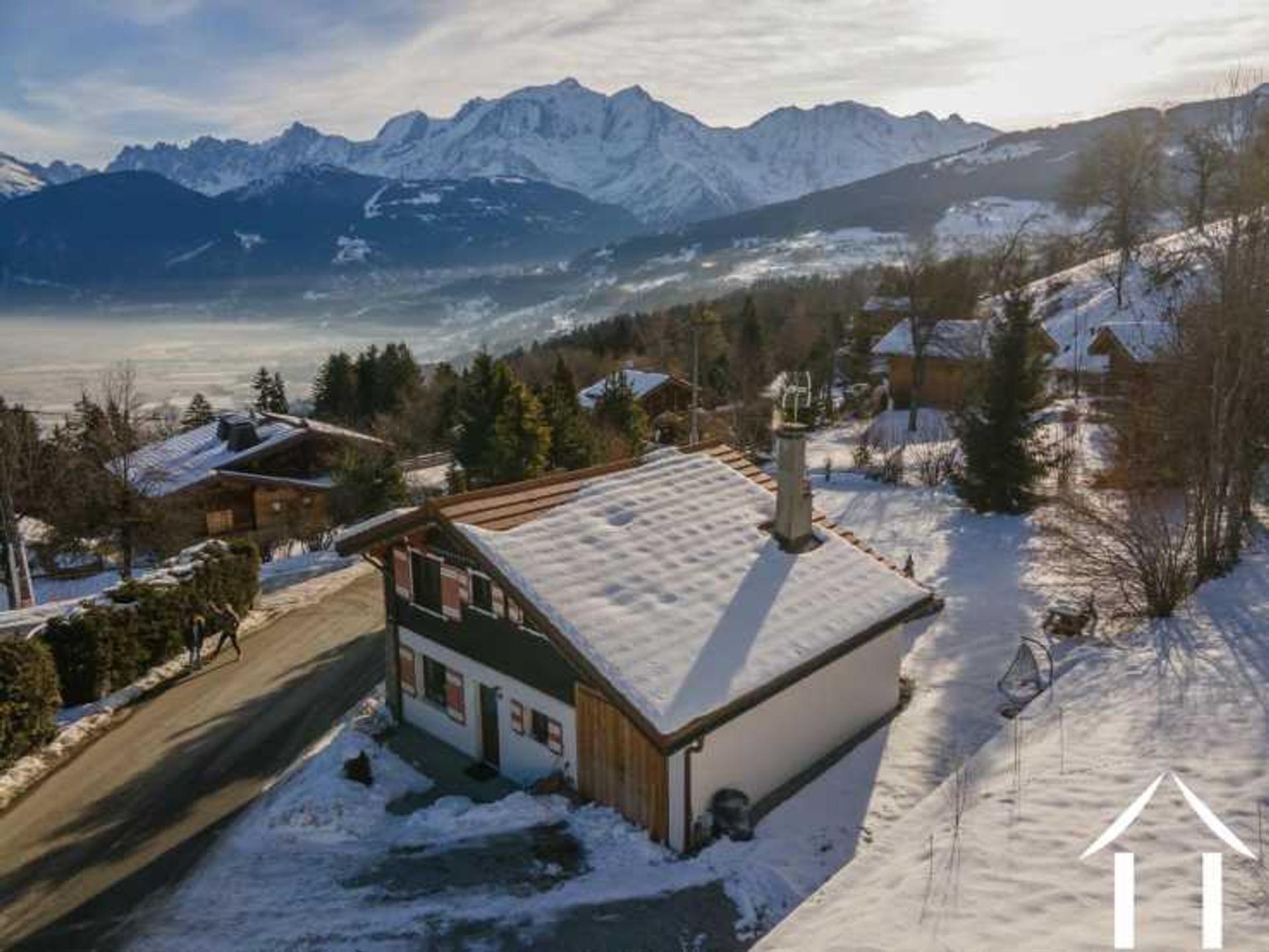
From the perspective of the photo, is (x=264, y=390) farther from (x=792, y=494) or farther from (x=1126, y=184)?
(x=1126, y=184)

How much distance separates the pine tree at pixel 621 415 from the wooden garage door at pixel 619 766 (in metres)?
31.6

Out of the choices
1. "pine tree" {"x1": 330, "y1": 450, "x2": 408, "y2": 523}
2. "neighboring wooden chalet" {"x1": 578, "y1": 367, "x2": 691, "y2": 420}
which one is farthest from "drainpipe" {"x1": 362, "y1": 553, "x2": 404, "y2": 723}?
"neighboring wooden chalet" {"x1": 578, "y1": 367, "x2": 691, "y2": 420}

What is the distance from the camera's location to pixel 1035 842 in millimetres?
12164

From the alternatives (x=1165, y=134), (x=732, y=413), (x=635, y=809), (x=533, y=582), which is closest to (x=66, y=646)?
(x=533, y=582)

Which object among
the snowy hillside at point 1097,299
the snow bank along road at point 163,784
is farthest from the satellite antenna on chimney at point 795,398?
the snowy hillside at point 1097,299

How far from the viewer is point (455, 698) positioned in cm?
1836

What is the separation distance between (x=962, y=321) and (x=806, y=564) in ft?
152

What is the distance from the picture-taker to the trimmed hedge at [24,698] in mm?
17719

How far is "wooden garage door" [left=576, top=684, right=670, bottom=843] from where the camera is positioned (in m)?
14.3

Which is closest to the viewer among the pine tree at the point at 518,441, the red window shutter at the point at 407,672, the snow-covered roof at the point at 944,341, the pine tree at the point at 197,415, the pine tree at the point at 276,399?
the red window shutter at the point at 407,672

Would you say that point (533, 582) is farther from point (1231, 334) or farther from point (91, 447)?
point (91, 447)

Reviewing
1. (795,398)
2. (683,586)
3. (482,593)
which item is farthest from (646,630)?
(795,398)

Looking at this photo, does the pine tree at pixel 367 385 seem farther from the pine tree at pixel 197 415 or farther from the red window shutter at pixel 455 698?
the red window shutter at pixel 455 698

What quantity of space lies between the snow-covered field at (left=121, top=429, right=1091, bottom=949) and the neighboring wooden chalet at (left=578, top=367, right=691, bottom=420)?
42869 mm
